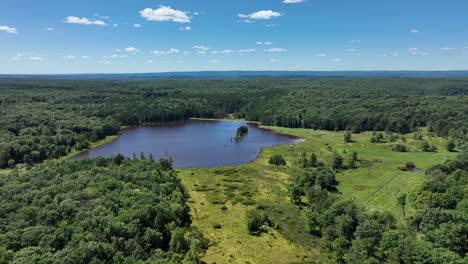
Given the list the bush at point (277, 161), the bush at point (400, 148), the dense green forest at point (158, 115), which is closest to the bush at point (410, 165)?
the bush at point (400, 148)

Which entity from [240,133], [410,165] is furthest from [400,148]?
[240,133]

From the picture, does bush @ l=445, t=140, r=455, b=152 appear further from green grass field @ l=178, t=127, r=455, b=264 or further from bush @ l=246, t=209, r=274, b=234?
bush @ l=246, t=209, r=274, b=234

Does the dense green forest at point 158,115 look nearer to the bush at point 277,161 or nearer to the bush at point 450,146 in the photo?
the bush at point 450,146

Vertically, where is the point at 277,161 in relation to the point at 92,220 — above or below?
below

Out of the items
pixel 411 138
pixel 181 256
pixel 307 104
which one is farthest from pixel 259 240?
pixel 307 104

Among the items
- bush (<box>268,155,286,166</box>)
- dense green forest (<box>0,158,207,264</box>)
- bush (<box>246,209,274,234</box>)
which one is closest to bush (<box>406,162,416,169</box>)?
bush (<box>268,155,286,166</box>)

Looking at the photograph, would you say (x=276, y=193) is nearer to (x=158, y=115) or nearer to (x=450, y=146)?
(x=450, y=146)

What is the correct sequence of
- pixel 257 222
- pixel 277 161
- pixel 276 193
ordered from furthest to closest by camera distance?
pixel 277 161 < pixel 276 193 < pixel 257 222

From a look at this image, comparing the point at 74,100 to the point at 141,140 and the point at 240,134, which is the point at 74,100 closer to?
the point at 141,140
